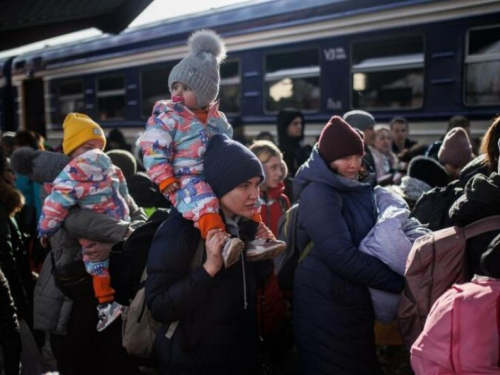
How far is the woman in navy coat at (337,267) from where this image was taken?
2.62 m

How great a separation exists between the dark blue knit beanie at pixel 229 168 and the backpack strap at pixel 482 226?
789mm

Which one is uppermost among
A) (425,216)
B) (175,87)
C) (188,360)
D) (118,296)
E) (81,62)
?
(81,62)

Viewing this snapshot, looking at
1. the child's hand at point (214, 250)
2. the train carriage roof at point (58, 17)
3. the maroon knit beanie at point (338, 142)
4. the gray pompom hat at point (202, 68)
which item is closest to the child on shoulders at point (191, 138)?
the gray pompom hat at point (202, 68)

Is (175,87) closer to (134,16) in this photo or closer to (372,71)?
(134,16)

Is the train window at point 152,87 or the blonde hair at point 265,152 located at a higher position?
the train window at point 152,87

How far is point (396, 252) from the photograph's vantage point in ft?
8.36

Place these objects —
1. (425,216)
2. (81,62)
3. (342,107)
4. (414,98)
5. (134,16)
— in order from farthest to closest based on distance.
→ (81,62), (342,107), (414,98), (134,16), (425,216)

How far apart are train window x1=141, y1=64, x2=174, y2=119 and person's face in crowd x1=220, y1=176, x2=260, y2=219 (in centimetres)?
730

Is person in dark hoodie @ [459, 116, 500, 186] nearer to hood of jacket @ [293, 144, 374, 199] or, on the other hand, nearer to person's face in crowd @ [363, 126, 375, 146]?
hood of jacket @ [293, 144, 374, 199]

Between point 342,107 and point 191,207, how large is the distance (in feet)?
16.5

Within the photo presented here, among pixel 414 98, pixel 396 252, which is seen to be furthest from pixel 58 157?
pixel 414 98

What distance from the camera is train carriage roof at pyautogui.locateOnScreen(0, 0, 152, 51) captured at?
14.8ft

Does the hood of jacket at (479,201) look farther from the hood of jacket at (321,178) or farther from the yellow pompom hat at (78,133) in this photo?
the yellow pompom hat at (78,133)

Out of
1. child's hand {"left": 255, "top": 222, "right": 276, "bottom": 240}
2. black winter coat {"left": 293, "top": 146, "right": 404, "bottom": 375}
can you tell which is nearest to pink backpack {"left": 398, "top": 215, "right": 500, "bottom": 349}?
black winter coat {"left": 293, "top": 146, "right": 404, "bottom": 375}
